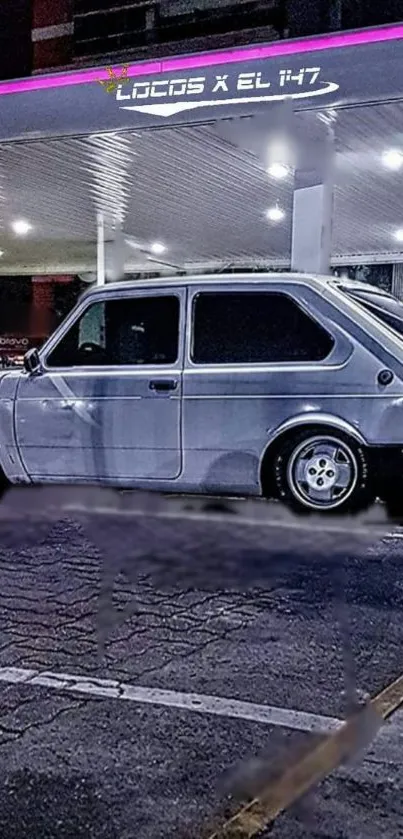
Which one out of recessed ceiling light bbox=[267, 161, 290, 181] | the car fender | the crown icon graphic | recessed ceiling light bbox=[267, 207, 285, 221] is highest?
the crown icon graphic

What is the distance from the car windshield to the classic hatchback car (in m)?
0.02

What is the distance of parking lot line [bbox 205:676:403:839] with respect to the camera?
7.18 ft

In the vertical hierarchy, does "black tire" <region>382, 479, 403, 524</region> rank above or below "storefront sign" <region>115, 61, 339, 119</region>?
below

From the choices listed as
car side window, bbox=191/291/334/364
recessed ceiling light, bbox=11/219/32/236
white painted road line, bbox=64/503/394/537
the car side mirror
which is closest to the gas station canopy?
recessed ceiling light, bbox=11/219/32/236

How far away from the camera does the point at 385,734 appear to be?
276 centimetres

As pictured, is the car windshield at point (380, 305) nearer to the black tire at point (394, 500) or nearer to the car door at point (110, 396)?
the black tire at point (394, 500)

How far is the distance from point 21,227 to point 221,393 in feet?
45.5

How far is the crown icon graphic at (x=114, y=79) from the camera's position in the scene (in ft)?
32.8

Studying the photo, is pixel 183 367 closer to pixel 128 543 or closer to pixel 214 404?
pixel 214 404

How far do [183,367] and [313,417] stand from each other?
105 cm

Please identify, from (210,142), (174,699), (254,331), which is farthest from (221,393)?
(210,142)

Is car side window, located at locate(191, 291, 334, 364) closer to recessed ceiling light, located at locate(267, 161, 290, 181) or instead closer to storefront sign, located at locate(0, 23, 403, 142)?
storefront sign, located at locate(0, 23, 403, 142)

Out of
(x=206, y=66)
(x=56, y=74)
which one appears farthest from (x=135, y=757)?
(x=56, y=74)

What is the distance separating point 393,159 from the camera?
40.1 feet
